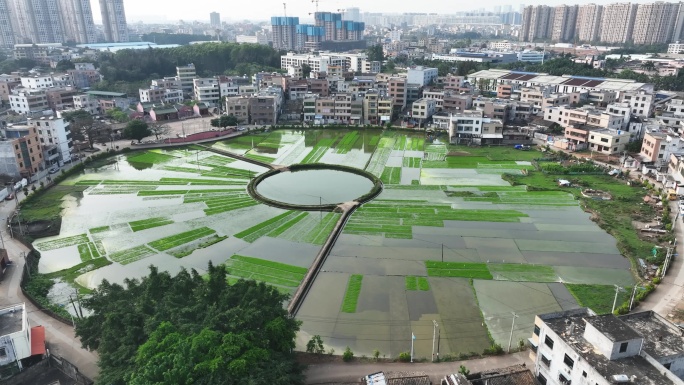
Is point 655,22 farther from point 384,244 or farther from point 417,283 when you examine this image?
point 417,283

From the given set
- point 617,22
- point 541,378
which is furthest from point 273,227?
point 617,22

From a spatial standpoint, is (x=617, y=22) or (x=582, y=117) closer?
(x=582, y=117)

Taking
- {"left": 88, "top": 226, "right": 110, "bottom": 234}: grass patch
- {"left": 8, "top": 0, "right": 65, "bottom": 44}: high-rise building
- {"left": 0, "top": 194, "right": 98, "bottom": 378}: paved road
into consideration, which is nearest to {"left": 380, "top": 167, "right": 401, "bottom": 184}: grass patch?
{"left": 88, "top": 226, "right": 110, "bottom": 234}: grass patch

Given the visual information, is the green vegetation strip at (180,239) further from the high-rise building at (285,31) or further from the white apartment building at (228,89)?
the high-rise building at (285,31)

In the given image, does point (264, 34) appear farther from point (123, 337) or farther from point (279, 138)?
point (123, 337)

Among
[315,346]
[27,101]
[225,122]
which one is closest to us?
[315,346]

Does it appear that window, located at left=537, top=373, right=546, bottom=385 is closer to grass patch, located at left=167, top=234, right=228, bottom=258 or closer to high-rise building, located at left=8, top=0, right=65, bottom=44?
grass patch, located at left=167, top=234, right=228, bottom=258

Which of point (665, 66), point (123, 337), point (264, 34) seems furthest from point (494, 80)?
point (264, 34)
